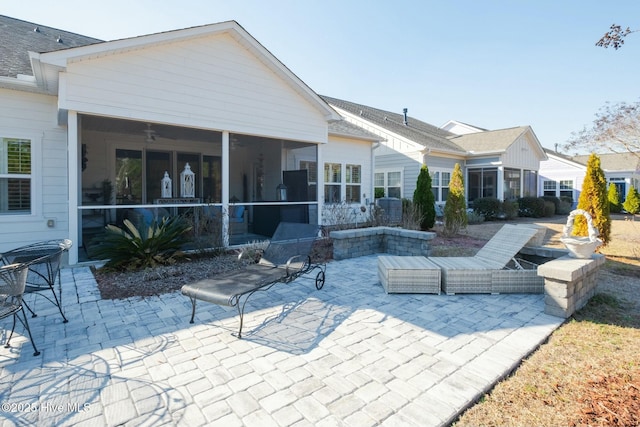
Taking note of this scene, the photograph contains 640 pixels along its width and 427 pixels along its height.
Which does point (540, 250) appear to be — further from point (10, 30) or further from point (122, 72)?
point (10, 30)

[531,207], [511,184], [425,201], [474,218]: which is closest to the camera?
[425,201]

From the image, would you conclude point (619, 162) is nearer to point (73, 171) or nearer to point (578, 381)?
point (578, 381)

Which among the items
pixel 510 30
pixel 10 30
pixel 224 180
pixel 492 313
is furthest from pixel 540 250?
pixel 10 30

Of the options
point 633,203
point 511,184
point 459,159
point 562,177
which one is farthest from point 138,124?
point 562,177

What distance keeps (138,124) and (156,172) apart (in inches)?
118

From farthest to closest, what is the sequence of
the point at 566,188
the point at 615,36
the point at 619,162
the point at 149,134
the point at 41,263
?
the point at 619,162
the point at 566,188
the point at 149,134
the point at 615,36
the point at 41,263

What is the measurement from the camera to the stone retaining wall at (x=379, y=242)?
23.5 ft

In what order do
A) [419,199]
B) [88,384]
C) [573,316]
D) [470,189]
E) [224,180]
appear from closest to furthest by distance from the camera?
[88,384] → [573,316] → [224,180] → [419,199] → [470,189]

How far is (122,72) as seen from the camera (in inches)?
254

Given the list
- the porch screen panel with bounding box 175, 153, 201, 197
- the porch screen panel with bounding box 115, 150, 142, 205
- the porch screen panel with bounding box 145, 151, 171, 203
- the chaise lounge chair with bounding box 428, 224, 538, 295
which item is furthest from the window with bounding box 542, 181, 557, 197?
the porch screen panel with bounding box 115, 150, 142, 205

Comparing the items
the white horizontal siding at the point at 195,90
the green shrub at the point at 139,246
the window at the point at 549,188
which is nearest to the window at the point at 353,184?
the white horizontal siding at the point at 195,90

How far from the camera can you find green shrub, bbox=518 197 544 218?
18.8m

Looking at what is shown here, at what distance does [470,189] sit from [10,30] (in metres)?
19.7

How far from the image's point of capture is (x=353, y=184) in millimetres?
12836
